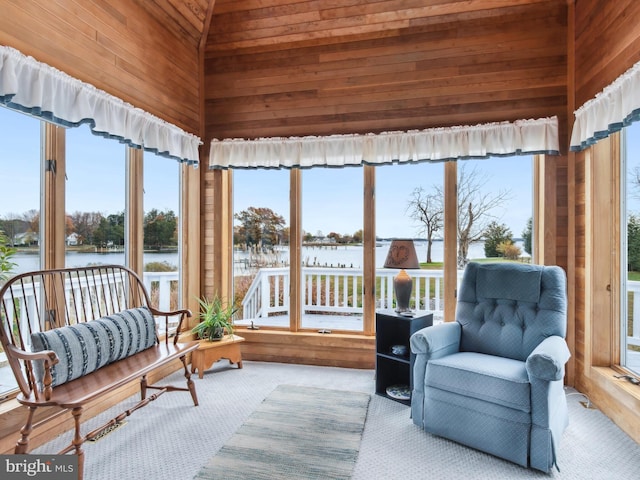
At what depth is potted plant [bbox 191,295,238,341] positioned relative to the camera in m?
3.60

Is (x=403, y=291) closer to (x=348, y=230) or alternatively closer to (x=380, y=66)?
(x=348, y=230)

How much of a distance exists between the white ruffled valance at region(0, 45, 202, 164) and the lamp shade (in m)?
2.22

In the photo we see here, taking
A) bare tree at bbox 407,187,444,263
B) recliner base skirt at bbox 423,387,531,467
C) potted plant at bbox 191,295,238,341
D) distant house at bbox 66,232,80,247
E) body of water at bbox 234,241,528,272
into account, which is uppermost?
bare tree at bbox 407,187,444,263

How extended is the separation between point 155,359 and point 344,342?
1.83 m

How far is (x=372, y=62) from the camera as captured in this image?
144 inches

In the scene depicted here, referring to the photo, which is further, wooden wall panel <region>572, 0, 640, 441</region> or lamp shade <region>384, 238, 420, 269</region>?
lamp shade <region>384, 238, 420, 269</region>

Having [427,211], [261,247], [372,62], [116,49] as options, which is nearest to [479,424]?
[427,211]

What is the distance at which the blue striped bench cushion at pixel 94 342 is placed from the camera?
2037 millimetres

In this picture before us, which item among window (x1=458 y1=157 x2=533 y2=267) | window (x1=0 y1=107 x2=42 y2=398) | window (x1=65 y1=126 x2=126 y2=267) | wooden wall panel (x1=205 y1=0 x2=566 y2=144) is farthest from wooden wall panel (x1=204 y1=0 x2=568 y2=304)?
window (x1=0 y1=107 x2=42 y2=398)

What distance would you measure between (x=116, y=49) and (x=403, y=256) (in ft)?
9.17

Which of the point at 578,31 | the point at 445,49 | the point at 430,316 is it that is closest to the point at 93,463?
the point at 430,316

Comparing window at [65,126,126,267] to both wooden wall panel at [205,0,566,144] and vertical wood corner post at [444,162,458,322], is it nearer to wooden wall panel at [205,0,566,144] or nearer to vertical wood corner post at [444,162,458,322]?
wooden wall panel at [205,0,566,144]

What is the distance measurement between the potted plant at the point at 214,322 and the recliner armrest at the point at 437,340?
1931 millimetres

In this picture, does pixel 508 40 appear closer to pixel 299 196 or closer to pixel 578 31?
pixel 578 31
